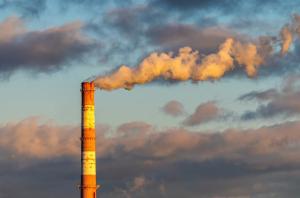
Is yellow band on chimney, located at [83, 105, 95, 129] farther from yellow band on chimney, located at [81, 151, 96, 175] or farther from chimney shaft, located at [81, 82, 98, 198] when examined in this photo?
yellow band on chimney, located at [81, 151, 96, 175]

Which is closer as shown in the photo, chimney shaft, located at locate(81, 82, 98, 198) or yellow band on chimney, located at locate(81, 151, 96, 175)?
chimney shaft, located at locate(81, 82, 98, 198)

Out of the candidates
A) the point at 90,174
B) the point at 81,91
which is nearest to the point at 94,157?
the point at 90,174

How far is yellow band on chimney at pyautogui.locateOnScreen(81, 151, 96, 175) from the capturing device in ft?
Answer: 176

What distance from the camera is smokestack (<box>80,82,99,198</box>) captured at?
175ft

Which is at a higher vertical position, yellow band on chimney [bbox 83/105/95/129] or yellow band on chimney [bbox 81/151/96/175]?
yellow band on chimney [bbox 83/105/95/129]

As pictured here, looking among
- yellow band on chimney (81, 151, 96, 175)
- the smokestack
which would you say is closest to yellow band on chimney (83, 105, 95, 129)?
the smokestack

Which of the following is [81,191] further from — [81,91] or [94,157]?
[81,91]

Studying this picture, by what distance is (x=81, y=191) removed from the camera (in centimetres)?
5378

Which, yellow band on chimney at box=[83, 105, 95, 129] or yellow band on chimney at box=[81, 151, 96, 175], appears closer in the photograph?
yellow band on chimney at box=[83, 105, 95, 129]

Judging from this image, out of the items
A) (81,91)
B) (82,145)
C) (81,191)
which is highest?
(81,91)

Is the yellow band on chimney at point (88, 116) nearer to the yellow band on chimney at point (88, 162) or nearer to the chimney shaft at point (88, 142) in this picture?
the chimney shaft at point (88, 142)

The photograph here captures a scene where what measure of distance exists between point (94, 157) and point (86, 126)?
2.80 metres

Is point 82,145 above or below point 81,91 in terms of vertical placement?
below

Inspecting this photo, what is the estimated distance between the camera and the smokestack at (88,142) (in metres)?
53.5
